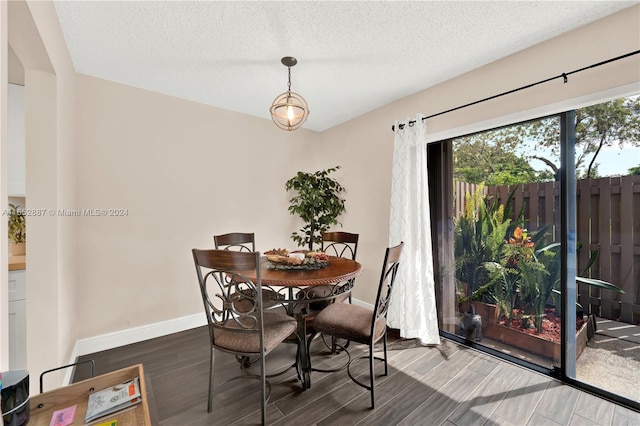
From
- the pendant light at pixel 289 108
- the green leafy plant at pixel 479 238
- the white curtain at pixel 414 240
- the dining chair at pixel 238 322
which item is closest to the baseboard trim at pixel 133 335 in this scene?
the dining chair at pixel 238 322

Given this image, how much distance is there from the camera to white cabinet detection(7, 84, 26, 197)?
208 cm

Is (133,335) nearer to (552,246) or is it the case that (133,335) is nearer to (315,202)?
(315,202)

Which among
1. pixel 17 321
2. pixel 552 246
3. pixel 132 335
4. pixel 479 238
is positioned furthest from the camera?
pixel 132 335

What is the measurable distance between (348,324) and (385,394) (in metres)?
0.56

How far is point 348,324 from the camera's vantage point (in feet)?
6.22

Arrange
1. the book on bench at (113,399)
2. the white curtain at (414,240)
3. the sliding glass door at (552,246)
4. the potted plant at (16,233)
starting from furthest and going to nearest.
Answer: the white curtain at (414,240), the potted plant at (16,233), the sliding glass door at (552,246), the book on bench at (113,399)

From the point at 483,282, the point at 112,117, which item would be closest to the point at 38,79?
the point at 112,117

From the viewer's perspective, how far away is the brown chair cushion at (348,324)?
183cm

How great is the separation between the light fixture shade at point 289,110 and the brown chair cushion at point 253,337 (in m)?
1.57

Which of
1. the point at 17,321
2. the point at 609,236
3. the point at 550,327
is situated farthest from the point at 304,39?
the point at 550,327

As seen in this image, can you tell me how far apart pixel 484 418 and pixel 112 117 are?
Answer: 3.82 metres

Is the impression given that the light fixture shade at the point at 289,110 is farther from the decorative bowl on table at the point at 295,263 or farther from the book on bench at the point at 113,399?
the book on bench at the point at 113,399

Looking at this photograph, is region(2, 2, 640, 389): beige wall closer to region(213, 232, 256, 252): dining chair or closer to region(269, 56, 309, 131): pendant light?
region(213, 232, 256, 252): dining chair

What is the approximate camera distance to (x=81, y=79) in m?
2.47
